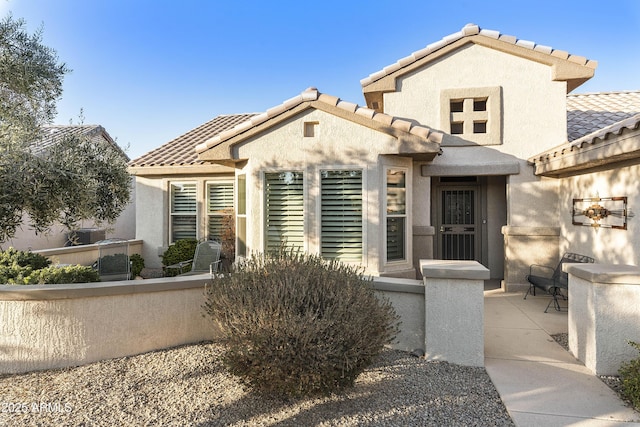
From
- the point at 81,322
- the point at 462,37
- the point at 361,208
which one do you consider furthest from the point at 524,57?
the point at 81,322

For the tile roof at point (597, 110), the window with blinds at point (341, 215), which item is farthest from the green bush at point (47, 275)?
the tile roof at point (597, 110)

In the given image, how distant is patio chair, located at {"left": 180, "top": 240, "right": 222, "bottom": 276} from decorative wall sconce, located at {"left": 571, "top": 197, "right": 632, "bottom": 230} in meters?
8.73

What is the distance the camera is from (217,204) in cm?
1076

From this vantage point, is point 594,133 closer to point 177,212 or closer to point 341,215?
point 341,215

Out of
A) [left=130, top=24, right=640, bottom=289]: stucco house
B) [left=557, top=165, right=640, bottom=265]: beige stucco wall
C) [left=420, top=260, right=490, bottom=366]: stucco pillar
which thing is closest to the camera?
[left=420, top=260, right=490, bottom=366]: stucco pillar

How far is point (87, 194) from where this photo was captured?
5055 mm

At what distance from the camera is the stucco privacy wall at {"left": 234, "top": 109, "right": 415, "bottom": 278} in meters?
7.47

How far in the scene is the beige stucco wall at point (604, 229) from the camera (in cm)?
597

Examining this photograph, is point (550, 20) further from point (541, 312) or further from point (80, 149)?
point (80, 149)

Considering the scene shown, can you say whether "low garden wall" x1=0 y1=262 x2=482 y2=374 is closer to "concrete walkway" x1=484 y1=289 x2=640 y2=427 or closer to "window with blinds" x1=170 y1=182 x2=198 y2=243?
"concrete walkway" x1=484 y1=289 x2=640 y2=427

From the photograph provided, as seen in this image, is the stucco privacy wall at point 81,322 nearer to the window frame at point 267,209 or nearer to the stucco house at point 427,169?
the window frame at point 267,209

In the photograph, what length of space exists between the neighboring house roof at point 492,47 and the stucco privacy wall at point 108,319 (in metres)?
6.16

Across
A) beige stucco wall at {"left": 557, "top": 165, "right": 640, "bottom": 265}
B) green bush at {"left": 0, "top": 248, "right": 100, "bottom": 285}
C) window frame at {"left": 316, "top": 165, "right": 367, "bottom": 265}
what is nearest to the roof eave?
beige stucco wall at {"left": 557, "top": 165, "right": 640, "bottom": 265}

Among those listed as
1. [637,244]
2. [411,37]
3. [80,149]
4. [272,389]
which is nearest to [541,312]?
[637,244]
